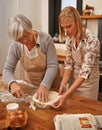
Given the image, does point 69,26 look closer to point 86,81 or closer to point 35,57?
point 35,57

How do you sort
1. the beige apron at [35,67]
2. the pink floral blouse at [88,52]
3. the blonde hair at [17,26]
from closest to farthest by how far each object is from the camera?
the blonde hair at [17,26]
the pink floral blouse at [88,52]
the beige apron at [35,67]

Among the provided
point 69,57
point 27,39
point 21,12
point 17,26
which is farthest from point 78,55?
point 21,12

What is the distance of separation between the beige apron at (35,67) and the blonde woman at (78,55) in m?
0.20

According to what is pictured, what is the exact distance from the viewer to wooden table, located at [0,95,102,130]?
3.69 feet

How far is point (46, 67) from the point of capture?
5.58 feet

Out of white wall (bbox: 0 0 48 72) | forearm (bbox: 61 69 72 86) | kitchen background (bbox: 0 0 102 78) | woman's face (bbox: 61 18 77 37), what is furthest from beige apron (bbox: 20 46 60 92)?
white wall (bbox: 0 0 48 72)

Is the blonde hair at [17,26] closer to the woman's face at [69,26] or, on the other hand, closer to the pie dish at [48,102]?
the woman's face at [69,26]

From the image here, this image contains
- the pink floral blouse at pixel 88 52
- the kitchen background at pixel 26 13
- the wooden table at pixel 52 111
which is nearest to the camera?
the wooden table at pixel 52 111

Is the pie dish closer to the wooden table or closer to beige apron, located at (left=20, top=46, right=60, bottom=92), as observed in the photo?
the wooden table

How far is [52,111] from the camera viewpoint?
1.28m

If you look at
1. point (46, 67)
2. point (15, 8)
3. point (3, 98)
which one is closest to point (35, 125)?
point (3, 98)

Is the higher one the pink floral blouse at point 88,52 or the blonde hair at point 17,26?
the blonde hair at point 17,26

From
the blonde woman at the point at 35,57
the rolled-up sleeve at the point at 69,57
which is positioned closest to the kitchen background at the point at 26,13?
the rolled-up sleeve at the point at 69,57

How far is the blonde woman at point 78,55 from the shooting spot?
1.48 metres
